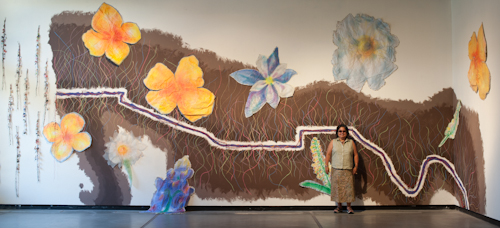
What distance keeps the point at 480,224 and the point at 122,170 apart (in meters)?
4.08

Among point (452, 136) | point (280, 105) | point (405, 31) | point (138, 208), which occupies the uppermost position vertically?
point (405, 31)

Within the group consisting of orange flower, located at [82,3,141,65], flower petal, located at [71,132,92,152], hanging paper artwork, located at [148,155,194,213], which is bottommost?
hanging paper artwork, located at [148,155,194,213]

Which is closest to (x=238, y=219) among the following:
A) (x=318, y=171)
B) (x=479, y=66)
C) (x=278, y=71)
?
(x=318, y=171)

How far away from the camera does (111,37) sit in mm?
5242

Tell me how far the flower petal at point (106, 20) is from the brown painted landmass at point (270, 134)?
2.03 ft

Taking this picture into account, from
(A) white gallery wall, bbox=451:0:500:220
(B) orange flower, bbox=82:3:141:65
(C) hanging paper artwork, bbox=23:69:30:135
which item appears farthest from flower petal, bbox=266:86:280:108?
(C) hanging paper artwork, bbox=23:69:30:135

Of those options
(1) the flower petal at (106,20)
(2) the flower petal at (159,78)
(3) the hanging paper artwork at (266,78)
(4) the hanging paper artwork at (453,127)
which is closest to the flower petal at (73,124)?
(2) the flower petal at (159,78)

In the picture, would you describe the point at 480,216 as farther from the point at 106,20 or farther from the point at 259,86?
the point at 106,20

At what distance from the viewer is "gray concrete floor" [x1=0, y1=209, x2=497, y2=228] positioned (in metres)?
4.22

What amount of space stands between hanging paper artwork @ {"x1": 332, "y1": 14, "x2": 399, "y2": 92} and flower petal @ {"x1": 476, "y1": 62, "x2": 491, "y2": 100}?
3.15ft

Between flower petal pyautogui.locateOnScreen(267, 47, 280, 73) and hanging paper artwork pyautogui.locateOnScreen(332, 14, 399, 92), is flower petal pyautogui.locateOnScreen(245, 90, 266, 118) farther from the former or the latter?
hanging paper artwork pyautogui.locateOnScreen(332, 14, 399, 92)

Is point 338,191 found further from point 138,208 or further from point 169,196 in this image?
point 138,208

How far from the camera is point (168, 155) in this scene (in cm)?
512

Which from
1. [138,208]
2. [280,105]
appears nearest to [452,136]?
[280,105]
